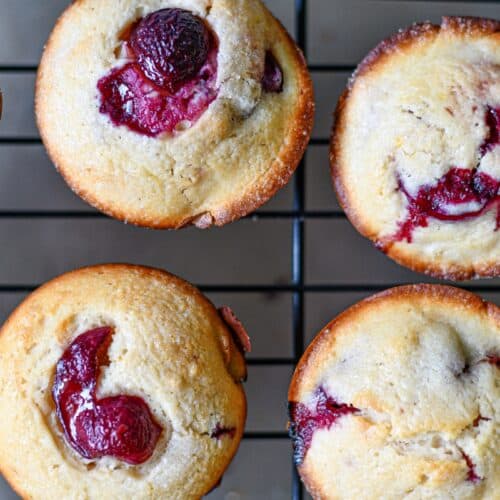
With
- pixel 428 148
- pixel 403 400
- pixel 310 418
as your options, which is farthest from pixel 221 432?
pixel 428 148

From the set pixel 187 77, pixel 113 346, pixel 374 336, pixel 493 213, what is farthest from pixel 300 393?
pixel 187 77

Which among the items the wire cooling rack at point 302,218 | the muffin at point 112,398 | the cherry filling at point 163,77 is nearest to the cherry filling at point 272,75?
the cherry filling at point 163,77

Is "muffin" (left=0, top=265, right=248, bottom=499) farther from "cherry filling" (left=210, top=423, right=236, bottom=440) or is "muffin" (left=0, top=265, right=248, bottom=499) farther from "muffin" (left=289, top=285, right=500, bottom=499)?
"muffin" (left=289, top=285, right=500, bottom=499)

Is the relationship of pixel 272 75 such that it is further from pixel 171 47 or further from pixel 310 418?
pixel 310 418

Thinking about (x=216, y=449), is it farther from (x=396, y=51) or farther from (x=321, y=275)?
(x=396, y=51)

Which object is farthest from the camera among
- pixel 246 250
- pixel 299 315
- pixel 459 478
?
pixel 246 250

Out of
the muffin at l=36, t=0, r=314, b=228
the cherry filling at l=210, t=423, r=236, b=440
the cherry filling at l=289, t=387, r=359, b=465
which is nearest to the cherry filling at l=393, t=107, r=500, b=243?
the muffin at l=36, t=0, r=314, b=228

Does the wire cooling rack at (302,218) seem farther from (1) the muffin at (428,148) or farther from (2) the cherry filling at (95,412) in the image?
(2) the cherry filling at (95,412)
